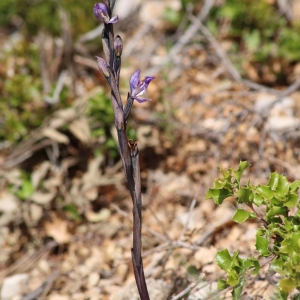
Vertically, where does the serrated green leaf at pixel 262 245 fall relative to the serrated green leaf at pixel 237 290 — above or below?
above

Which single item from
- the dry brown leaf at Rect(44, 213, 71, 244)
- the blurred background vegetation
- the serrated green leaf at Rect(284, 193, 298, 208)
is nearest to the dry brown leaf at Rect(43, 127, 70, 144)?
the blurred background vegetation

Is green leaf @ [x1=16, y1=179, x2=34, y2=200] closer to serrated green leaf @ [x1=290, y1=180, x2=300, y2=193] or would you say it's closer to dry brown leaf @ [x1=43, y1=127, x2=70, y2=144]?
dry brown leaf @ [x1=43, y1=127, x2=70, y2=144]

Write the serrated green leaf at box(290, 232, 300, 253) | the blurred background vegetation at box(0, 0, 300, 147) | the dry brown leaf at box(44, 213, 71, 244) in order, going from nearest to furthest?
the serrated green leaf at box(290, 232, 300, 253)
the dry brown leaf at box(44, 213, 71, 244)
the blurred background vegetation at box(0, 0, 300, 147)

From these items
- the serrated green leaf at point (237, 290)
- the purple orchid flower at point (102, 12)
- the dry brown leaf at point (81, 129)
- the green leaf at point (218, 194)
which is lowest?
the serrated green leaf at point (237, 290)

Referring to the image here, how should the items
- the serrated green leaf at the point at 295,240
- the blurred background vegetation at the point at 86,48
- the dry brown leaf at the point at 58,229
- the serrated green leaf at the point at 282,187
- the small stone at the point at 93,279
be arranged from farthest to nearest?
1. the blurred background vegetation at the point at 86,48
2. the dry brown leaf at the point at 58,229
3. the small stone at the point at 93,279
4. the serrated green leaf at the point at 282,187
5. the serrated green leaf at the point at 295,240

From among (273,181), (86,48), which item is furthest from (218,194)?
(86,48)

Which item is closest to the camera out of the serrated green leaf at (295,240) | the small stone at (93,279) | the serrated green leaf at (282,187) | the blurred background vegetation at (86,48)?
the serrated green leaf at (295,240)

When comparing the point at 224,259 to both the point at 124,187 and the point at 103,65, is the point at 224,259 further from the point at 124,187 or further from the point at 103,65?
the point at 124,187

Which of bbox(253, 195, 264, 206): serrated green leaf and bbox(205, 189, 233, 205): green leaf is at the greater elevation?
bbox(205, 189, 233, 205): green leaf

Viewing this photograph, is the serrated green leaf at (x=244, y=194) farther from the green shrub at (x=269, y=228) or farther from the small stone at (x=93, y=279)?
the small stone at (x=93, y=279)

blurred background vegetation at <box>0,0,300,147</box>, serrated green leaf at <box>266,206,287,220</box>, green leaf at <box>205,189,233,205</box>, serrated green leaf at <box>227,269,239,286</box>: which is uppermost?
blurred background vegetation at <box>0,0,300,147</box>

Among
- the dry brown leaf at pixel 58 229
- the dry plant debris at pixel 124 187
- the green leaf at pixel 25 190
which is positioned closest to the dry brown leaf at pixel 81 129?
the dry plant debris at pixel 124 187

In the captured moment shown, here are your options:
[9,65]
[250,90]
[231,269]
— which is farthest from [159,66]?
[231,269]

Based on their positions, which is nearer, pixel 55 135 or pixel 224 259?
pixel 224 259
